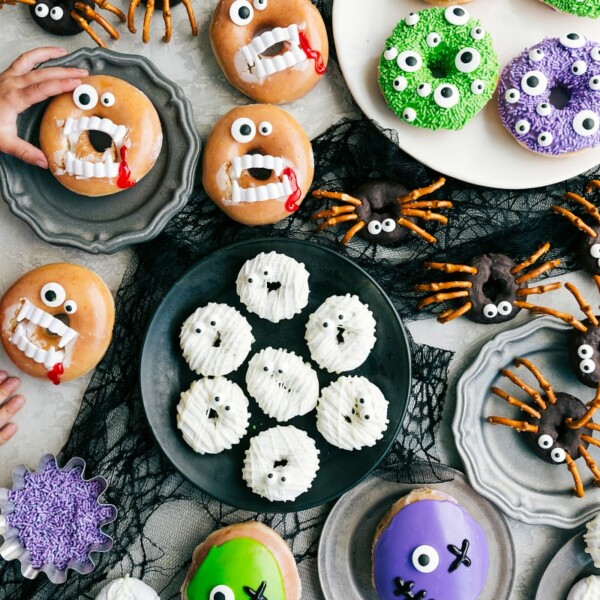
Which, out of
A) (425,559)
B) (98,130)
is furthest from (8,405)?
(425,559)

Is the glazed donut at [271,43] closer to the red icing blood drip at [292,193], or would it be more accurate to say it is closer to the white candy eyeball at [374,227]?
the red icing blood drip at [292,193]

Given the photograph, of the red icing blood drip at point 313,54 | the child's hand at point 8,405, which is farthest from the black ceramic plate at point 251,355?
the red icing blood drip at point 313,54

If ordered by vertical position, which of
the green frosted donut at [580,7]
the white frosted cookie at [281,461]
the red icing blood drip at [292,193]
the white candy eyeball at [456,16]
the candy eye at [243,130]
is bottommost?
the white frosted cookie at [281,461]

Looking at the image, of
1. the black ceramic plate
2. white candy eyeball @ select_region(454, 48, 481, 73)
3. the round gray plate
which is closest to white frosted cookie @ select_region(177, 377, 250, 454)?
the black ceramic plate

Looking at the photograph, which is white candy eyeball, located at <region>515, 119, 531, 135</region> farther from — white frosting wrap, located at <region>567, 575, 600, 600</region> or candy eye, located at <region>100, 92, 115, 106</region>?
white frosting wrap, located at <region>567, 575, 600, 600</region>

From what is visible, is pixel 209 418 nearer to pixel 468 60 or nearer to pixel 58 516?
pixel 58 516

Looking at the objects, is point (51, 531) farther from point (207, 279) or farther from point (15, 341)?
point (207, 279)

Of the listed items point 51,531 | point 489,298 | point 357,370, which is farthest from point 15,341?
point 489,298
